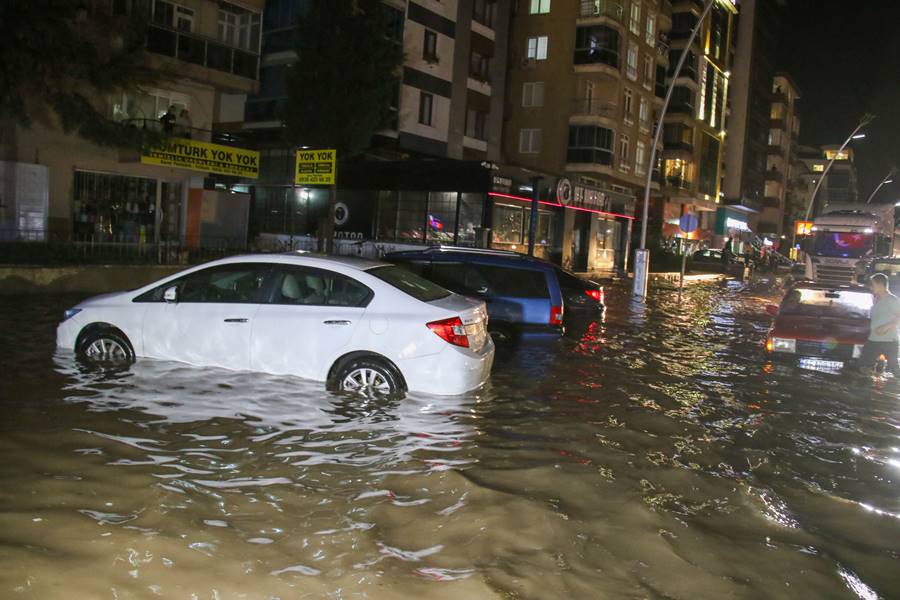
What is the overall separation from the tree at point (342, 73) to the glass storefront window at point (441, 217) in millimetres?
9445

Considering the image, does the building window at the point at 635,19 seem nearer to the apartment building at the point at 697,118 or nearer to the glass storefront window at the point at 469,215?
the apartment building at the point at 697,118

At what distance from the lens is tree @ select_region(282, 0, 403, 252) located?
24234mm

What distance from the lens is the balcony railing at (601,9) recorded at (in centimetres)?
4375

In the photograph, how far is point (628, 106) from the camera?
47875 millimetres

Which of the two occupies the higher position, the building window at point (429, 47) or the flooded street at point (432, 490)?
the building window at point (429, 47)

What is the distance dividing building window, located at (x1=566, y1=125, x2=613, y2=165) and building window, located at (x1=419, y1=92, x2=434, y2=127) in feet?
37.0

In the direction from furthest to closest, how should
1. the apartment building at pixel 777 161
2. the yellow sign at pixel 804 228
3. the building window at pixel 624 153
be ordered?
the apartment building at pixel 777 161 < the building window at pixel 624 153 < the yellow sign at pixel 804 228

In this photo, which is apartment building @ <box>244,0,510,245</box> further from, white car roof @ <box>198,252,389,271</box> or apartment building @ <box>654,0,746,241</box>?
apartment building @ <box>654,0,746,241</box>

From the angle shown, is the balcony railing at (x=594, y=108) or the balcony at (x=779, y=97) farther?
the balcony at (x=779, y=97)

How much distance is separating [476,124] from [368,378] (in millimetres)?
33581

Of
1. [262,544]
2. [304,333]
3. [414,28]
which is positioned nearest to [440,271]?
[304,333]

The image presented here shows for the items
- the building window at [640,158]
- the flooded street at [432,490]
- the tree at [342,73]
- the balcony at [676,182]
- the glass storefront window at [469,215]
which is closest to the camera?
the flooded street at [432,490]

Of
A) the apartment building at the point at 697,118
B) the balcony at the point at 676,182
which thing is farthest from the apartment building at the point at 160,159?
the apartment building at the point at 697,118

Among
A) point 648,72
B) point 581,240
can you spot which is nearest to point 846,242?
point 581,240
